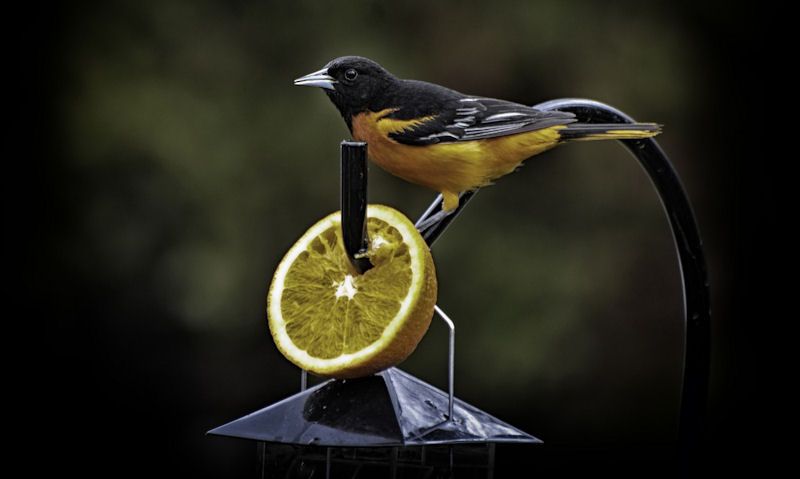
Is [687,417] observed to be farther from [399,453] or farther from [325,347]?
[325,347]

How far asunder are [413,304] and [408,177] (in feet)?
0.89

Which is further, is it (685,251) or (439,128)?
(685,251)

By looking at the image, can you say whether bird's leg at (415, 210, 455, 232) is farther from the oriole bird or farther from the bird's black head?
the bird's black head

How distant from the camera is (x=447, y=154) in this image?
146 centimetres

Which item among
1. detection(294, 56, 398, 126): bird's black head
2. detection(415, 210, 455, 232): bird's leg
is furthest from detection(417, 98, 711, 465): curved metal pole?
detection(294, 56, 398, 126): bird's black head

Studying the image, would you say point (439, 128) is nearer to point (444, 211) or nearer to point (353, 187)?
point (444, 211)

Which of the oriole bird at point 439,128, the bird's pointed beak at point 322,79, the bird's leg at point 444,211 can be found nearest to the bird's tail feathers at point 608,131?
the oriole bird at point 439,128

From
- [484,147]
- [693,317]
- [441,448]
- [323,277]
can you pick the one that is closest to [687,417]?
[693,317]

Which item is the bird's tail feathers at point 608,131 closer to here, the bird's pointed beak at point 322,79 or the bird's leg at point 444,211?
the bird's leg at point 444,211

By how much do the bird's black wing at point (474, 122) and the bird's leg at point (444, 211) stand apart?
0.10 meters

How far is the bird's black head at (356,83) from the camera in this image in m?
1.44

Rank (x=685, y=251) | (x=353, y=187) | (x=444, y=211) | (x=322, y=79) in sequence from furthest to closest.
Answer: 1. (x=685, y=251)
2. (x=444, y=211)
3. (x=322, y=79)
4. (x=353, y=187)

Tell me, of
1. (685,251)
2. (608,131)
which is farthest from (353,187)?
(685,251)

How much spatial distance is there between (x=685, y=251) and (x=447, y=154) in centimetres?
50
